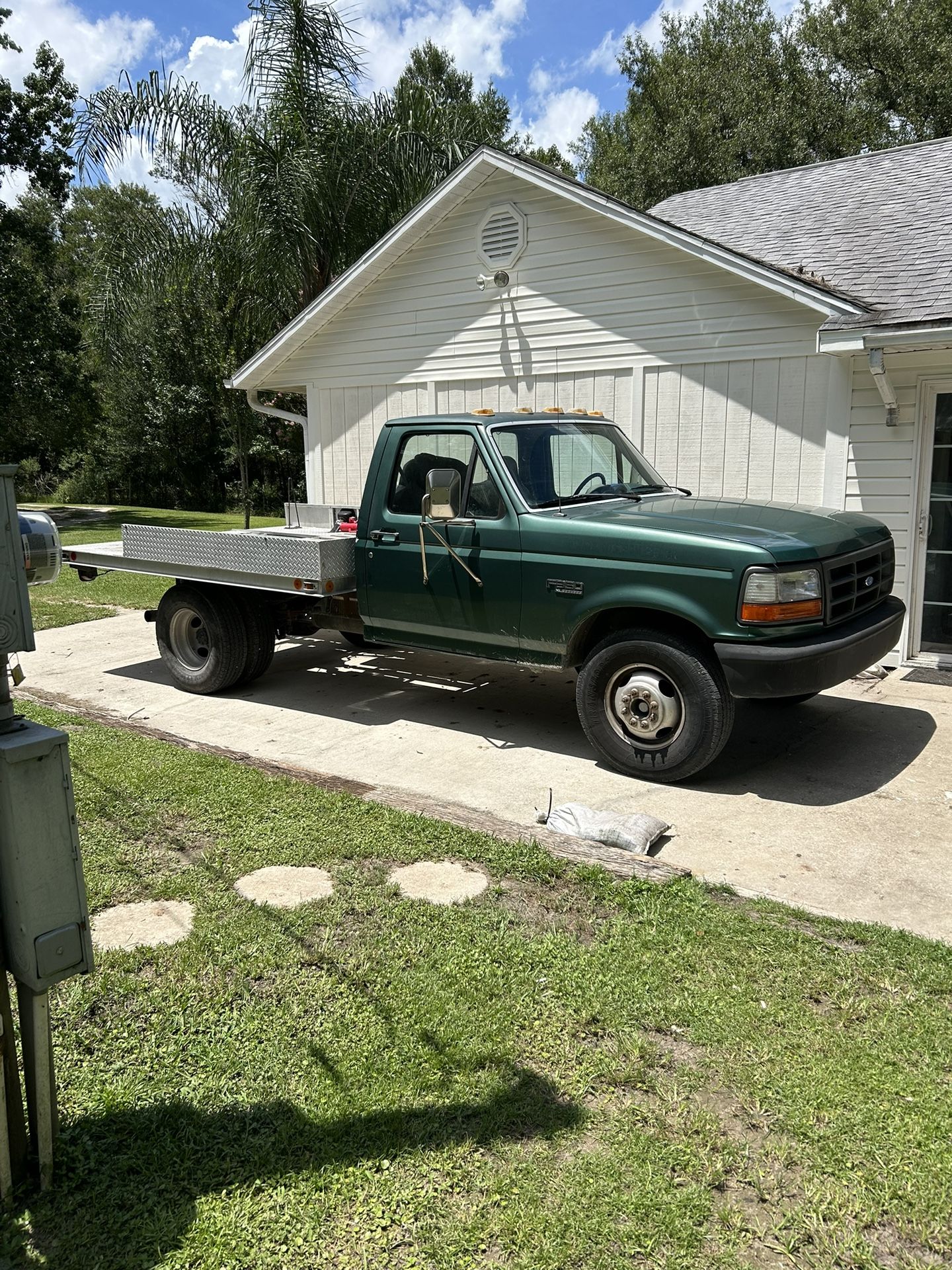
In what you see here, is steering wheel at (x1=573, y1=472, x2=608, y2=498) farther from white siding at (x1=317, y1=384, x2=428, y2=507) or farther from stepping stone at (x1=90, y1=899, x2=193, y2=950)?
white siding at (x1=317, y1=384, x2=428, y2=507)

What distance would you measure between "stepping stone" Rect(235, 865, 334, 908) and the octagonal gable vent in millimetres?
7548

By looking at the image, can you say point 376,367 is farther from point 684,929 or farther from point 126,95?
point 126,95

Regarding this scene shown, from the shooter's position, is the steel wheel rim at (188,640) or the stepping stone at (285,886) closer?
the stepping stone at (285,886)

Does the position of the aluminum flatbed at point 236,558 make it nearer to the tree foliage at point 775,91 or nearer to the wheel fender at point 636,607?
the wheel fender at point 636,607

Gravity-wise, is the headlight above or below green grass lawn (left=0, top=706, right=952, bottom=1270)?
above

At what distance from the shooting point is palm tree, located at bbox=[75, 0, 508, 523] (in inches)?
672

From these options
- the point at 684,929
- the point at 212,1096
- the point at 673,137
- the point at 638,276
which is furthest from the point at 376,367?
the point at 673,137

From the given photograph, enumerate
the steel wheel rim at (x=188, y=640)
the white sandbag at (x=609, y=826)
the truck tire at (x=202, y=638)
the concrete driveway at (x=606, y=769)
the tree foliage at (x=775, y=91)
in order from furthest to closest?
1. the tree foliage at (x=775, y=91)
2. the steel wheel rim at (x=188, y=640)
3. the truck tire at (x=202, y=638)
4. the white sandbag at (x=609, y=826)
5. the concrete driveway at (x=606, y=769)

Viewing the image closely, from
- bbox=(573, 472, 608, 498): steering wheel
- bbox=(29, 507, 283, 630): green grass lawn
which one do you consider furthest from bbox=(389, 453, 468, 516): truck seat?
bbox=(29, 507, 283, 630): green grass lawn

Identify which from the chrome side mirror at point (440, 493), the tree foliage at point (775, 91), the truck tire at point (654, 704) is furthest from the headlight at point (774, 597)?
the tree foliage at point (775, 91)

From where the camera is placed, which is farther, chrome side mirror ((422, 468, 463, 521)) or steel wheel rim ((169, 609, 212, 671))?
steel wheel rim ((169, 609, 212, 671))

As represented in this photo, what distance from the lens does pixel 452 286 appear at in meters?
10.5

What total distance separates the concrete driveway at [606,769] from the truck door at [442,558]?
2.48ft

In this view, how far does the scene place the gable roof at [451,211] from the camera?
26.6 ft
